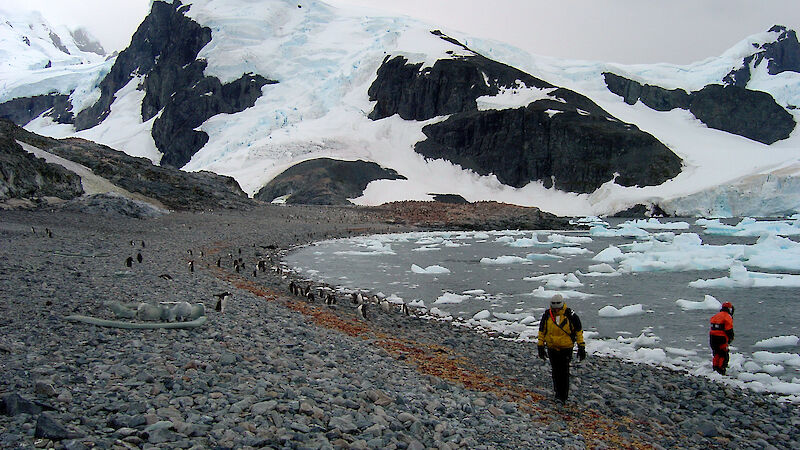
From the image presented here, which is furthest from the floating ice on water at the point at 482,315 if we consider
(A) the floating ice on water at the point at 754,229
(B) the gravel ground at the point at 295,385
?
(A) the floating ice on water at the point at 754,229

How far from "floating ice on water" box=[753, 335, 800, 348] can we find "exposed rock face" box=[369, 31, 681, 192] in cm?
6819

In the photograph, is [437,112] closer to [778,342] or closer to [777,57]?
[778,342]

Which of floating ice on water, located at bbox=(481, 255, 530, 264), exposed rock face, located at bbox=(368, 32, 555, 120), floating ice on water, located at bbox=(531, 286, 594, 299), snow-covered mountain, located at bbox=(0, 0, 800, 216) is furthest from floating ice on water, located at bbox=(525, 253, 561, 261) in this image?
exposed rock face, located at bbox=(368, 32, 555, 120)

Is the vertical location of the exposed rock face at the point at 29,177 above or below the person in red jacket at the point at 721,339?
above

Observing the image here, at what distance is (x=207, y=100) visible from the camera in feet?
365

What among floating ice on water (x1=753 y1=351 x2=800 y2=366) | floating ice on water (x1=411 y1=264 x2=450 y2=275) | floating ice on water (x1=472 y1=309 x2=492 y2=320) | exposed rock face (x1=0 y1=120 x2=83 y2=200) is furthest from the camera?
exposed rock face (x1=0 y1=120 x2=83 y2=200)

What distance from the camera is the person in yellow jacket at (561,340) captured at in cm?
842

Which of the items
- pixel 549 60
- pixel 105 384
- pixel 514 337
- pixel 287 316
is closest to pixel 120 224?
pixel 287 316

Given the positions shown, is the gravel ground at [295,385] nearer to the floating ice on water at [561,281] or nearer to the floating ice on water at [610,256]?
the floating ice on water at [561,281]

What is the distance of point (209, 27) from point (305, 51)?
23680 millimetres

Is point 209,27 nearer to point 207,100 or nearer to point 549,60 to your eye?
point 207,100

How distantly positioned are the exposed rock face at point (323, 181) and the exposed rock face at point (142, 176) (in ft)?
63.9

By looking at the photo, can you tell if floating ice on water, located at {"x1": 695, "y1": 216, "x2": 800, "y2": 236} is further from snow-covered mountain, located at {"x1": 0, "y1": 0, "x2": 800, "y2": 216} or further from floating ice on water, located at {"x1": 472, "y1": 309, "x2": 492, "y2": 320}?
floating ice on water, located at {"x1": 472, "y1": 309, "x2": 492, "y2": 320}

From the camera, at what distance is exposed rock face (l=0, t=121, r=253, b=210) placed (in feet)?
126
